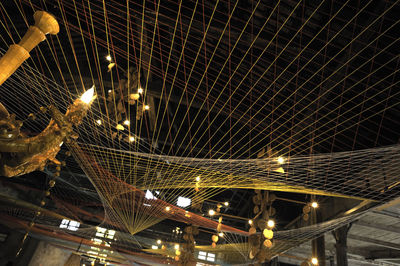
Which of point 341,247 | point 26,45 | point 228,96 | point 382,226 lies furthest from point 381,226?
point 26,45

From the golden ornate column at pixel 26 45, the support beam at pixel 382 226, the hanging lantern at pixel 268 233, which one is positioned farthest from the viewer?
the support beam at pixel 382 226

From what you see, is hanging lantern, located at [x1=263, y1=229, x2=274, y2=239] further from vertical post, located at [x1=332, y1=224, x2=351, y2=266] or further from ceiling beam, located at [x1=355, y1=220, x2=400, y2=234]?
ceiling beam, located at [x1=355, y1=220, x2=400, y2=234]

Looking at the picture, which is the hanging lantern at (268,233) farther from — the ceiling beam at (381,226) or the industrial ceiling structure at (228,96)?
the ceiling beam at (381,226)

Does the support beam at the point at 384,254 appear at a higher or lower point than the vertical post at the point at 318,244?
higher

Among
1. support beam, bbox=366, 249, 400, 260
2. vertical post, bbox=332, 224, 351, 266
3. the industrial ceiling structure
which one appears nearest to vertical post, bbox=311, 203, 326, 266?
the industrial ceiling structure

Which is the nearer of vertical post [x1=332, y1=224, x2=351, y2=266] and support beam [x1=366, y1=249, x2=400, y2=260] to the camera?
vertical post [x1=332, y1=224, x2=351, y2=266]

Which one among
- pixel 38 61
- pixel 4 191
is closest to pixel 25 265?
pixel 4 191

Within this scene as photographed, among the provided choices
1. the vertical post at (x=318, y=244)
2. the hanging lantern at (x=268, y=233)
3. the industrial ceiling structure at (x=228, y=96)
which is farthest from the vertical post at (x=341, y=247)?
the hanging lantern at (x=268, y=233)

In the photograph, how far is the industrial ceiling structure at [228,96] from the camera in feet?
8.29

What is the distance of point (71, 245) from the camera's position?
8453mm

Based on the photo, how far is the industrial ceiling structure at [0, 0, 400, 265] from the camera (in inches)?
99.5

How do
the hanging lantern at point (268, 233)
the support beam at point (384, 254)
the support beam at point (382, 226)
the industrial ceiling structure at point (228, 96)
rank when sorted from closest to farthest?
the industrial ceiling structure at point (228, 96), the hanging lantern at point (268, 233), the support beam at point (382, 226), the support beam at point (384, 254)

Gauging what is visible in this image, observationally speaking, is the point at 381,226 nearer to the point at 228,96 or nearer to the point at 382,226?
the point at 382,226

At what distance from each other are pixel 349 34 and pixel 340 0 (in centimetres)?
50
